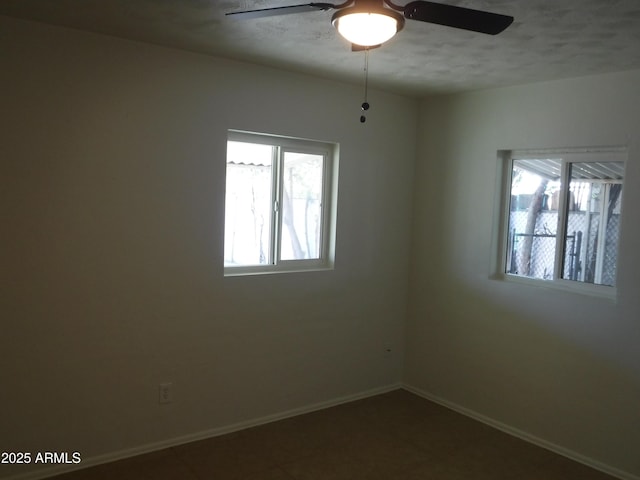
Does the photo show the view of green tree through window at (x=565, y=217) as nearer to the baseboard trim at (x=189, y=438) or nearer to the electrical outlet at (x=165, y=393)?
the baseboard trim at (x=189, y=438)

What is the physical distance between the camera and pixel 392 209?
4414mm

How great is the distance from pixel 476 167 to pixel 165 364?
267 cm

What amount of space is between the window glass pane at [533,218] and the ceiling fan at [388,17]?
6.98 feet

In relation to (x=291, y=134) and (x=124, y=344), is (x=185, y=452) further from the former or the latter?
(x=291, y=134)

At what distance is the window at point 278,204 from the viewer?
12.1ft

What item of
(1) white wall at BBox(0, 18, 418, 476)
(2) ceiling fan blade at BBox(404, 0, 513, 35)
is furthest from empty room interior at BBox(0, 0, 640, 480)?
(2) ceiling fan blade at BBox(404, 0, 513, 35)

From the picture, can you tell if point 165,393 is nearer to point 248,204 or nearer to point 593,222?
point 248,204

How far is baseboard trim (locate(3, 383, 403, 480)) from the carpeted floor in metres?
0.04

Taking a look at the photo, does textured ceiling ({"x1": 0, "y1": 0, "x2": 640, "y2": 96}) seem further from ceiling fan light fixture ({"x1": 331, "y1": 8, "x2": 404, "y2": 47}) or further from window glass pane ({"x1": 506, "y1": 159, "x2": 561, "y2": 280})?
window glass pane ({"x1": 506, "y1": 159, "x2": 561, "y2": 280})

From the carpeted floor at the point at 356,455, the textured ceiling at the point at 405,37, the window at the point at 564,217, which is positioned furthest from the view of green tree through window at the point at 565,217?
the carpeted floor at the point at 356,455

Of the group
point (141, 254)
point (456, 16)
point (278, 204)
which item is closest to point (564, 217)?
point (278, 204)

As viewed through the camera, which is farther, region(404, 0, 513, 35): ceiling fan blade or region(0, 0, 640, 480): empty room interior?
region(0, 0, 640, 480): empty room interior

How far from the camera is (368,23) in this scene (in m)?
1.80

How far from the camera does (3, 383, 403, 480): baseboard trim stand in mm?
2932
